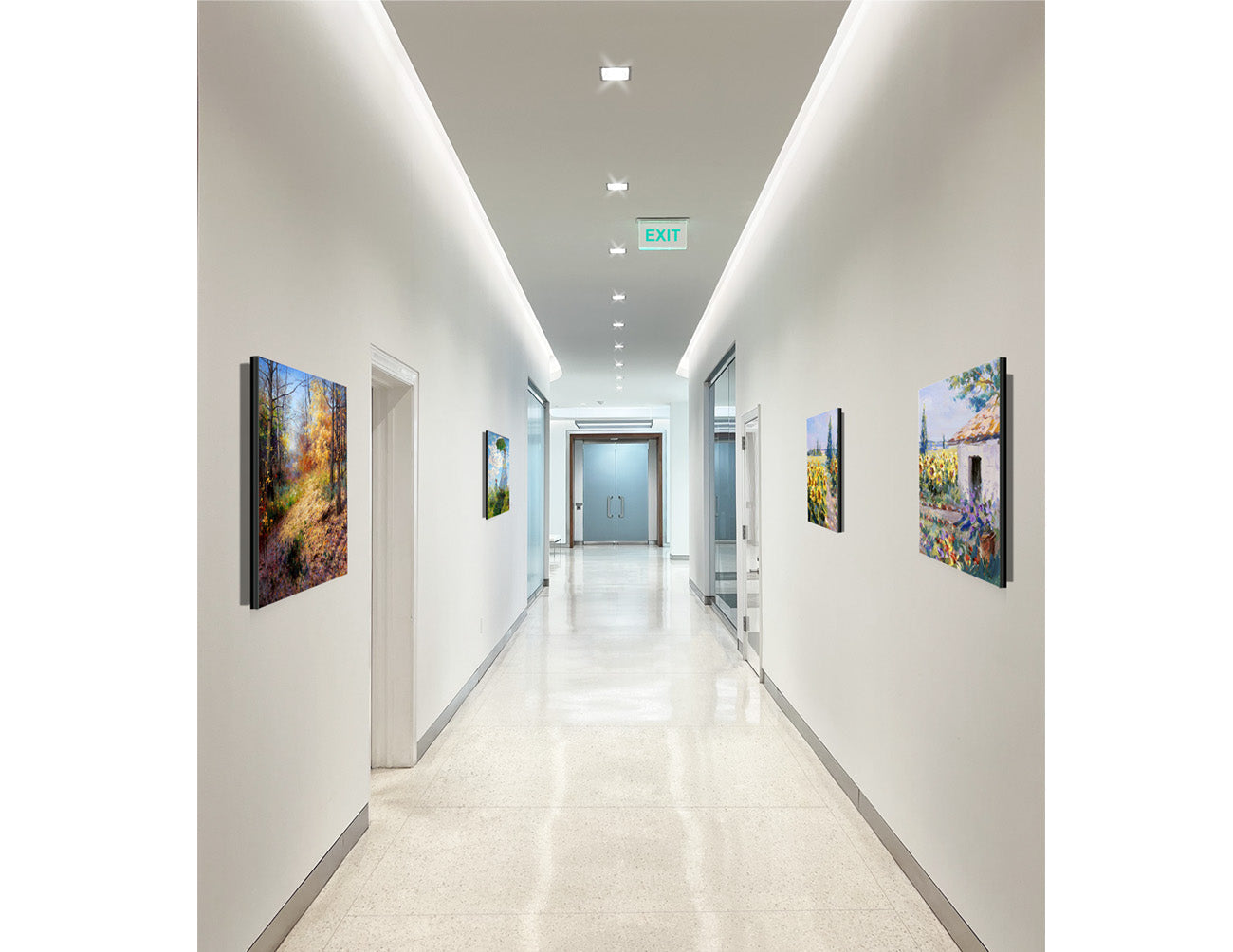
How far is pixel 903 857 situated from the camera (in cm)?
289

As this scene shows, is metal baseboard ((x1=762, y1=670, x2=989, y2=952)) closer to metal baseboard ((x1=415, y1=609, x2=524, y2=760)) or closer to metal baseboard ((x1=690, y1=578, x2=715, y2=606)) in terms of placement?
metal baseboard ((x1=415, y1=609, x2=524, y2=760))

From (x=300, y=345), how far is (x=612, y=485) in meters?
17.5

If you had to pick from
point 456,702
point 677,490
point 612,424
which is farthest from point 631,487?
point 456,702

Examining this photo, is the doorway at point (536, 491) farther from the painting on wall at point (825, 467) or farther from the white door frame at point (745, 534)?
the painting on wall at point (825, 467)

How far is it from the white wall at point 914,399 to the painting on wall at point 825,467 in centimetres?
11

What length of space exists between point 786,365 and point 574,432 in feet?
49.3

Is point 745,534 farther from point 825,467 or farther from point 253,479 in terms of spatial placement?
point 253,479

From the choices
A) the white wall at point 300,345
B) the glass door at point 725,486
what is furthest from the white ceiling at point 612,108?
the glass door at point 725,486

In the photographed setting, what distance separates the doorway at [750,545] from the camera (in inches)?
238

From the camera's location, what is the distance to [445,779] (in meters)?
3.87

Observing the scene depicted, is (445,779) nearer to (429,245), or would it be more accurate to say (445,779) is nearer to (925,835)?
(925,835)

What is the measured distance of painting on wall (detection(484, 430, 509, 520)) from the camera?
5918 mm
